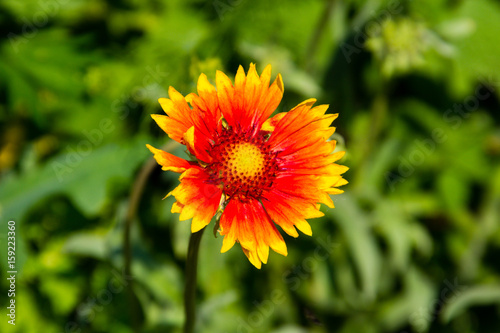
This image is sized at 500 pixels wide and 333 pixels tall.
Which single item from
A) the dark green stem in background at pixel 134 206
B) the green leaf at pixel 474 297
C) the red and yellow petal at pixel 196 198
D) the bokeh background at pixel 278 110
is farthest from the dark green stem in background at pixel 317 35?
the red and yellow petal at pixel 196 198

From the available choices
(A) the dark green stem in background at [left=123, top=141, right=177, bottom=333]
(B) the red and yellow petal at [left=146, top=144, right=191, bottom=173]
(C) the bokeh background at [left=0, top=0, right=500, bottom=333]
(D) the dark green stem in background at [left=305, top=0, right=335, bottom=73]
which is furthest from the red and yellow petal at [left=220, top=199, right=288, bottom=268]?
(D) the dark green stem in background at [left=305, top=0, right=335, bottom=73]

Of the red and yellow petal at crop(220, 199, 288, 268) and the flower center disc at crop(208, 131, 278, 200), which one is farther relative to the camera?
the flower center disc at crop(208, 131, 278, 200)

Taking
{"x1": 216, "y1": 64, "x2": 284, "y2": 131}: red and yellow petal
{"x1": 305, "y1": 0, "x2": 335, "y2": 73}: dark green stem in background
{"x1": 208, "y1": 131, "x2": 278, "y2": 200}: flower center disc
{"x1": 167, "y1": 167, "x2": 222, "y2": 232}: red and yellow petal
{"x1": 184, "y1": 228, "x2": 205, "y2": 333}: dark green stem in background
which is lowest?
{"x1": 184, "y1": 228, "x2": 205, "y2": 333}: dark green stem in background

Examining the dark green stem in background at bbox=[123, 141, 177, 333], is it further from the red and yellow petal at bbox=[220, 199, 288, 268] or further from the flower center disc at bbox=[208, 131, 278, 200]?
the red and yellow petal at bbox=[220, 199, 288, 268]

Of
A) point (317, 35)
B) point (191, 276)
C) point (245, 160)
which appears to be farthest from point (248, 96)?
point (317, 35)

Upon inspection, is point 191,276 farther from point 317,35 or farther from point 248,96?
point 317,35

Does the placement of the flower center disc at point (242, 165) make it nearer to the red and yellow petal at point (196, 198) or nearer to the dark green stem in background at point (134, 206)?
the red and yellow petal at point (196, 198)
